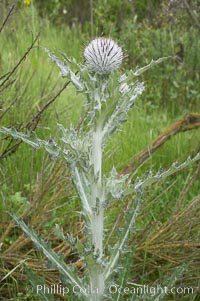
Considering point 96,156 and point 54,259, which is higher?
point 96,156

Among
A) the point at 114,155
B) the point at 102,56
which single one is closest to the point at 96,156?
the point at 102,56

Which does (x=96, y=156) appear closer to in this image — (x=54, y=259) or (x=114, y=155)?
(x=54, y=259)

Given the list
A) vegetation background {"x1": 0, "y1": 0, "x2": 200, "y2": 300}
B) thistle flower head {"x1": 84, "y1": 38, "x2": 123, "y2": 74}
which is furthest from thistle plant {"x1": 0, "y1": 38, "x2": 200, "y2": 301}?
vegetation background {"x1": 0, "y1": 0, "x2": 200, "y2": 300}

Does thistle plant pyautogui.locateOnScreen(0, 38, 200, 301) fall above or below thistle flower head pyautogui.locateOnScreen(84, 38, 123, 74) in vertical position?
below

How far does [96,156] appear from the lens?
1.91 m

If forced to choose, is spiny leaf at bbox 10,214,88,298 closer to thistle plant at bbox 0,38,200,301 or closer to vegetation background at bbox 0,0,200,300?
thistle plant at bbox 0,38,200,301

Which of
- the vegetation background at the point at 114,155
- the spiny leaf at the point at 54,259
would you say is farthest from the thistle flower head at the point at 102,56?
the spiny leaf at the point at 54,259

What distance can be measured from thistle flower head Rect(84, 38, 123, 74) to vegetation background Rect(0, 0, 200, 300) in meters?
0.21

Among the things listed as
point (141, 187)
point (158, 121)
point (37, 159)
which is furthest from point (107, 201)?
point (158, 121)

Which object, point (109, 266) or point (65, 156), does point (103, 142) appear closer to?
point (65, 156)

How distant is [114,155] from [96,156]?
1.92 m

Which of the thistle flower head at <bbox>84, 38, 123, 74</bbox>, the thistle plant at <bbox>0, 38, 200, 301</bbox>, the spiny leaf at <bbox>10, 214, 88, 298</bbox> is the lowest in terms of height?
the spiny leaf at <bbox>10, 214, 88, 298</bbox>

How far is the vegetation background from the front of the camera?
2.59 meters

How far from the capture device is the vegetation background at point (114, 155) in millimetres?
2588
